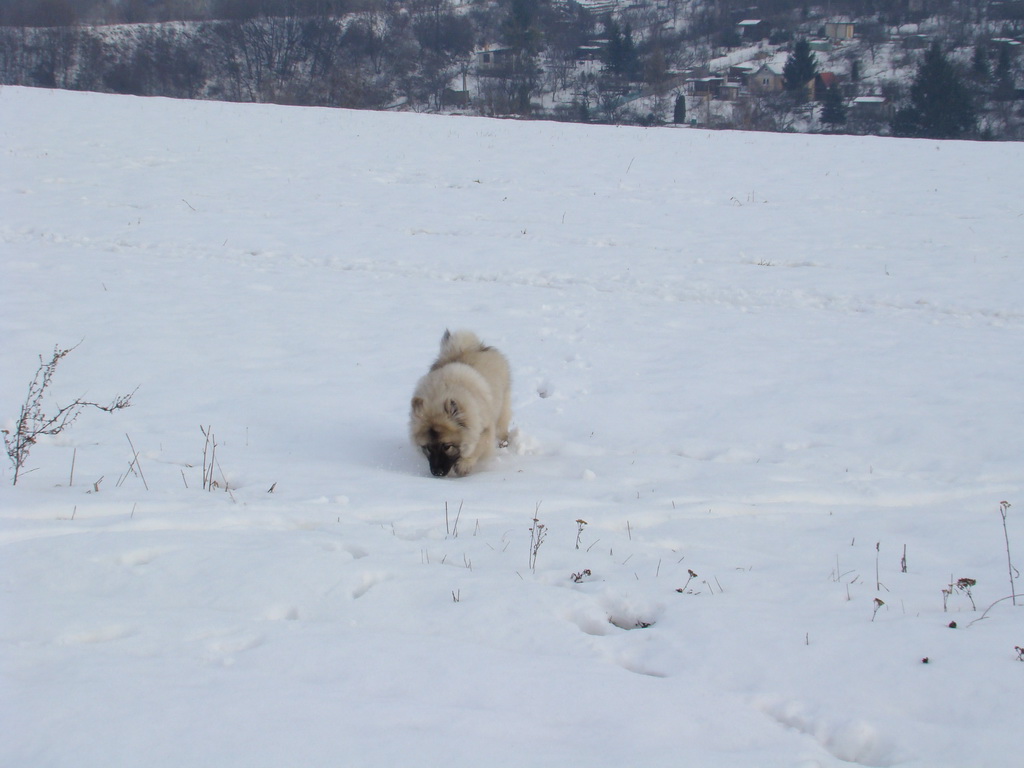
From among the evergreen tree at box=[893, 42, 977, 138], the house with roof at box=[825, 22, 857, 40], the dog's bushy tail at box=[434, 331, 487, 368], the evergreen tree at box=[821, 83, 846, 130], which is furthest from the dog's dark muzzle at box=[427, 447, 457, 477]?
the house with roof at box=[825, 22, 857, 40]

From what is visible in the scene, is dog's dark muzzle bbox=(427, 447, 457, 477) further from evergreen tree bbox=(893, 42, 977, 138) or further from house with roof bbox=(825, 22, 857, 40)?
house with roof bbox=(825, 22, 857, 40)

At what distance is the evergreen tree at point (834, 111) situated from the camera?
52.5 meters

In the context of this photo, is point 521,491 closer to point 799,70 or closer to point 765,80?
point 799,70

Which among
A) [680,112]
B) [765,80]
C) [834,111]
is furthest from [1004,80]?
[680,112]

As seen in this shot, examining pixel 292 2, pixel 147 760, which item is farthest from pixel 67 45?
pixel 147 760

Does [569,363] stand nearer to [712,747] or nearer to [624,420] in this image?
[624,420]

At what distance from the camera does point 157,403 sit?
255 inches

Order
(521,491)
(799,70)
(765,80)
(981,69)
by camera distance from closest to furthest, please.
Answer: (521,491), (981,69), (799,70), (765,80)

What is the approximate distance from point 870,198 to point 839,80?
59.3 metres

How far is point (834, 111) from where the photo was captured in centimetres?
5266

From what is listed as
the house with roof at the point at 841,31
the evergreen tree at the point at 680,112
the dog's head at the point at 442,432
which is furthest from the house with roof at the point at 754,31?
the dog's head at the point at 442,432

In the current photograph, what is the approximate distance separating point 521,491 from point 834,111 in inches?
2197

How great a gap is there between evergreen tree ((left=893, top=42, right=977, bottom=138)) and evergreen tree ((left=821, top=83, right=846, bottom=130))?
643cm

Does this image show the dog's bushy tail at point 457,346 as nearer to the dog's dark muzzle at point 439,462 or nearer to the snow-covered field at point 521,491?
the snow-covered field at point 521,491
